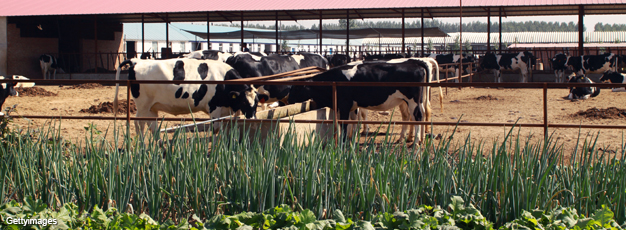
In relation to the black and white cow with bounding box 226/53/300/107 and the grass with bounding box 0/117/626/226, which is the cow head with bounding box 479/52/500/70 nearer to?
the black and white cow with bounding box 226/53/300/107

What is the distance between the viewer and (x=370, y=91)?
832cm

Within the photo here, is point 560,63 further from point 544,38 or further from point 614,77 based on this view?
point 544,38

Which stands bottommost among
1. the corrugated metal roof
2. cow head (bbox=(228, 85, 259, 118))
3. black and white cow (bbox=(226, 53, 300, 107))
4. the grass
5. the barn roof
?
the grass

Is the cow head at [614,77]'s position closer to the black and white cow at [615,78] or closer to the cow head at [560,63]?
the black and white cow at [615,78]

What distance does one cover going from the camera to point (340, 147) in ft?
11.5

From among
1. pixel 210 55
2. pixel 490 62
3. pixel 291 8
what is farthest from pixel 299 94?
pixel 490 62

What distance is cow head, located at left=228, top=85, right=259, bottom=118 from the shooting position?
7.78 meters

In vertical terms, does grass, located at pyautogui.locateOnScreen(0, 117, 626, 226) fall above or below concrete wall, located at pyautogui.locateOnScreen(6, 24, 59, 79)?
below

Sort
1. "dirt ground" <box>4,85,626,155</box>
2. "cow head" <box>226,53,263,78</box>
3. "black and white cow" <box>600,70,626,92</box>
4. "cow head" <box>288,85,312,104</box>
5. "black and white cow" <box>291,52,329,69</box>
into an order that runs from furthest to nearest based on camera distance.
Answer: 1. "black and white cow" <box>600,70,626,92</box>
2. "black and white cow" <box>291,52,329,69</box>
3. "cow head" <box>226,53,263,78</box>
4. "dirt ground" <box>4,85,626,155</box>
5. "cow head" <box>288,85,312,104</box>

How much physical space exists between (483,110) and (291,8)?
1202cm

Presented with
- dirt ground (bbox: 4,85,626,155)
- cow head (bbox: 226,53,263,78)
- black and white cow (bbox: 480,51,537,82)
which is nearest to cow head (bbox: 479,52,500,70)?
black and white cow (bbox: 480,51,537,82)

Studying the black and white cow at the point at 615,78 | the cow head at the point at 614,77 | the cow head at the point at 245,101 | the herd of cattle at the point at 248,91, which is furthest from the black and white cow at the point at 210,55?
the cow head at the point at 614,77

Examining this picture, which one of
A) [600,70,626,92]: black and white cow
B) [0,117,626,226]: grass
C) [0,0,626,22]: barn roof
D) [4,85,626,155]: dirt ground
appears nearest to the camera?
[0,117,626,226]: grass

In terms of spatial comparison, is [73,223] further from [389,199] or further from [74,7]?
[74,7]
